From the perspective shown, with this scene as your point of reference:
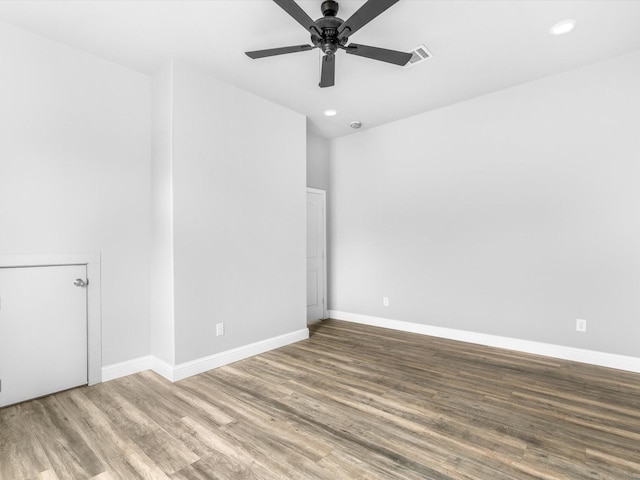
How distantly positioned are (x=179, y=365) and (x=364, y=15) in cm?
312

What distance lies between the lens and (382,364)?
132 inches

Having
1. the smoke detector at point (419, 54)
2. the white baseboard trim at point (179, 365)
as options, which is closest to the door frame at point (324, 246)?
the white baseboard trim at point (179, 365)

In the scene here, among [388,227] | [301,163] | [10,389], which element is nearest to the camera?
[10,389]

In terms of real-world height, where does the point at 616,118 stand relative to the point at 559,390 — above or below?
above

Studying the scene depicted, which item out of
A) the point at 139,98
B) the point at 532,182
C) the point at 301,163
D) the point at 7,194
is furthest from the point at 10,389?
the point at 532,182

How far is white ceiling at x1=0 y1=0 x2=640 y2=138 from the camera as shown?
2.36 m

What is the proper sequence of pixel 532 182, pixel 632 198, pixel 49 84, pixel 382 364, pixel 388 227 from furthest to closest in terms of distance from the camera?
1. pixel 388 227
2. pixel 532 182
3. pixel 382 364
4. pixel 632 198
5. pixel 49 84

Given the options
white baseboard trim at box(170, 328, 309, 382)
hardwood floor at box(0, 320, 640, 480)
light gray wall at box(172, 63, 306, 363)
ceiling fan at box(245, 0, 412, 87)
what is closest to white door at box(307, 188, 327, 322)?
light gray wall at box(172, 63, 306, 363)

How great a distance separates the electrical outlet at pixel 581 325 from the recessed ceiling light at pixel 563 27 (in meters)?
2.66

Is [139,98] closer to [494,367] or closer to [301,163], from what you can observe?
[301,163]

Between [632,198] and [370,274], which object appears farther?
[370,274]

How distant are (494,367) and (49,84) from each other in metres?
4.71

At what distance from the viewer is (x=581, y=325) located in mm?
3316

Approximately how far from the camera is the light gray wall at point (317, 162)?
16.9ft
